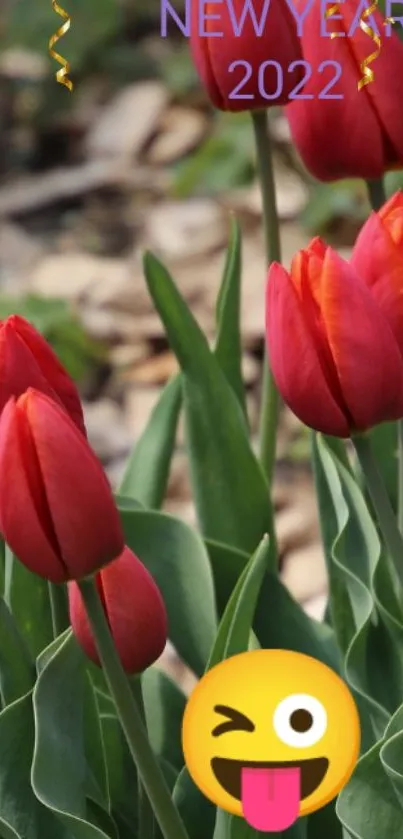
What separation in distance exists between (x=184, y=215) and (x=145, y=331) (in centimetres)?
40

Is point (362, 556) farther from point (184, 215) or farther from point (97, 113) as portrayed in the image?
point (97, 113)

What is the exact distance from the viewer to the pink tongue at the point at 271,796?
0.51 m

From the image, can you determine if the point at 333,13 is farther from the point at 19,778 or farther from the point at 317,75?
the point at 19,778

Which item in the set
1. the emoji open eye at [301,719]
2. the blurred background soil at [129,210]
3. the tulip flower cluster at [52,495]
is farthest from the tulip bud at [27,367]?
the blurred background soil at [129,210]

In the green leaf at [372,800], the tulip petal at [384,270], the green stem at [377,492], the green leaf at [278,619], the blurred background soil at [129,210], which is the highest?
the tulip petal at [384,270]

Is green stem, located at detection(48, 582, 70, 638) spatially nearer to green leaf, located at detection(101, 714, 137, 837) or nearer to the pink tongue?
green leaf, located at detection(101, 714, 137, 837)

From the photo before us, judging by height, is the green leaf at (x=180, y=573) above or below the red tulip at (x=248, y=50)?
below

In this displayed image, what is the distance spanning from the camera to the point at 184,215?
2.49m

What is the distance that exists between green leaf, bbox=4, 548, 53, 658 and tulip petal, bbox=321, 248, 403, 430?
29cm

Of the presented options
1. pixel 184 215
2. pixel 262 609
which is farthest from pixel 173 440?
pixel 184 215

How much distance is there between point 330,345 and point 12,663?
0.24 meters

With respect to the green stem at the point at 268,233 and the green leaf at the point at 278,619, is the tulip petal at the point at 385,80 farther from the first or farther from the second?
the green leaf at the point at 278,619

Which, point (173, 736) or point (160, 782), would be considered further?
point (173, 736)

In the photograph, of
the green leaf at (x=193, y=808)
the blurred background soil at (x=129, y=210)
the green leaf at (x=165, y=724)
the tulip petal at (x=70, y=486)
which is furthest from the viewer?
the blurred background soil at (x=129, y=210)
